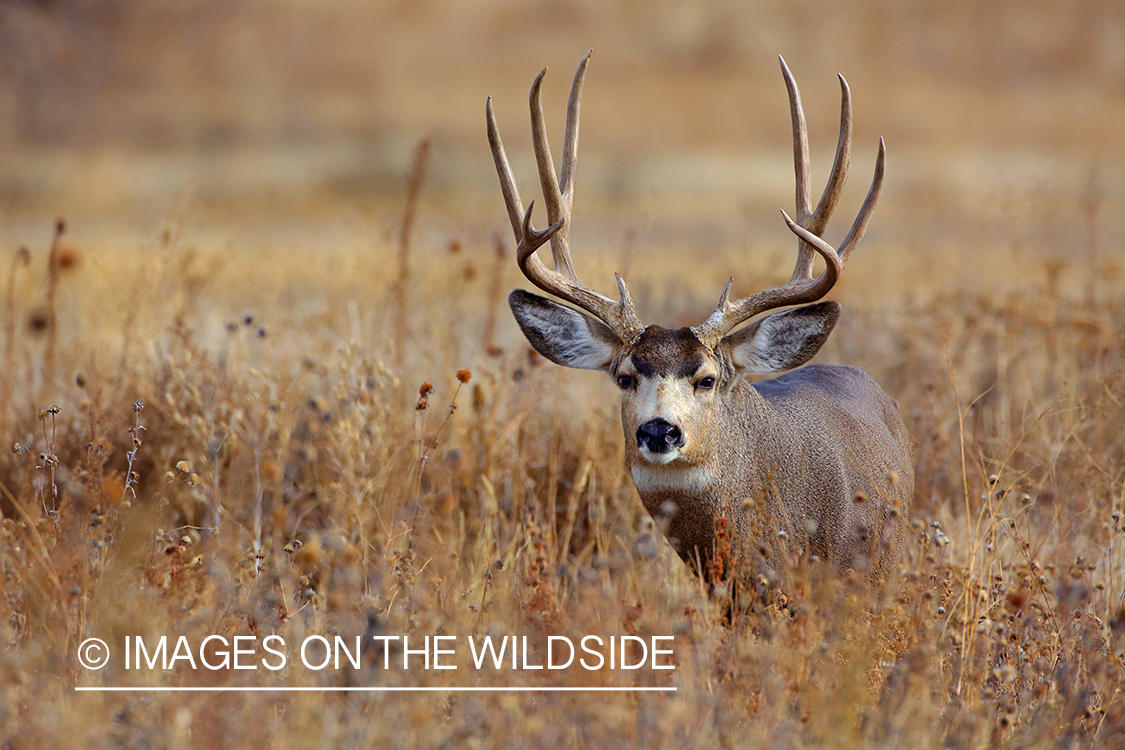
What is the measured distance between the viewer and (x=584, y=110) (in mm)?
37812

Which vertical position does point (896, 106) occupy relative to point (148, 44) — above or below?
below

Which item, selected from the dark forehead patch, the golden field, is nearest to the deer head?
the dark forehead patch

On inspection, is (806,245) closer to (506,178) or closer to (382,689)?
(506,178)

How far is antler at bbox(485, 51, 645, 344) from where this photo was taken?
461cm

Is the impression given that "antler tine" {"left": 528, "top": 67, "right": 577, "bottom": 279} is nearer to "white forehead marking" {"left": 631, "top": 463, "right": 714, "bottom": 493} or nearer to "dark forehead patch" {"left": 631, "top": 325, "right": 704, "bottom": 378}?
"dark forehead patch" {"left": 631, "top": 325, "right": 704, "bottom": 378}

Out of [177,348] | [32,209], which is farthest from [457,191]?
[177,348]

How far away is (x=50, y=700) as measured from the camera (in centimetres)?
324

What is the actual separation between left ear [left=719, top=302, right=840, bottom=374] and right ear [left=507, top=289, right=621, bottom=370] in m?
0.49

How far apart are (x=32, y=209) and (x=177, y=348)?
2182 centimetres

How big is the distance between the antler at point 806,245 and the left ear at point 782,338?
6cm

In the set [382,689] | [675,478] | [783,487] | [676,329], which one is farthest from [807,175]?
[382,689]

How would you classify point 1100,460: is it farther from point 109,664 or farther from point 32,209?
point 32,209

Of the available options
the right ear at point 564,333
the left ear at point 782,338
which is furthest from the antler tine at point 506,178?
the left ear at point 782,338

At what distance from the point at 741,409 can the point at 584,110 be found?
34312 mm
